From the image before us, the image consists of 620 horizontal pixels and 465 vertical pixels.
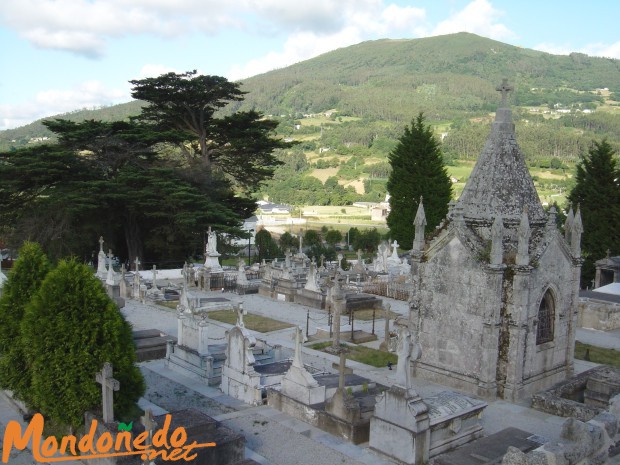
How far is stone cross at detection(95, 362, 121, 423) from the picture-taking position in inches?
361

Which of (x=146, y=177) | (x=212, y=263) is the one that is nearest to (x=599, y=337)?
(x=212, y=263)

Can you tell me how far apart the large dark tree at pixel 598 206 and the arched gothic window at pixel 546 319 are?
19.2 metres

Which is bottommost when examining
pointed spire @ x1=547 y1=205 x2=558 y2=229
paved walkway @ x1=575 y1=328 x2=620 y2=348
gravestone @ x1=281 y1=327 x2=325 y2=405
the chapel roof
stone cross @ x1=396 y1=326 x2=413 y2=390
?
paved walkway @ x1=575 y1=328 x2=620 y2=348

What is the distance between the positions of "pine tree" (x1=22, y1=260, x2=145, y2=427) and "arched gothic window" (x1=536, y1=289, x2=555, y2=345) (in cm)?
901

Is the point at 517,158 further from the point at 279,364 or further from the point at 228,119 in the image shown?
the point at 228,119

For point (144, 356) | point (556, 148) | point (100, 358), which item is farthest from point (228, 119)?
point (556, 148)

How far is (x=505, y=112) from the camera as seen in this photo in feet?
44.1

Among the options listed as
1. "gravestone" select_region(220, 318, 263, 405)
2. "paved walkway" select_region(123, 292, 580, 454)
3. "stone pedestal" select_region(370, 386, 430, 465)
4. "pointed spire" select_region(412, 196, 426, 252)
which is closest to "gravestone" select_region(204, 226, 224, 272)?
"paved walkway" select_region(123, 292, 580, 454)

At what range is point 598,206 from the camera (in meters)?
31.8

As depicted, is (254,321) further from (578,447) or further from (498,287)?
(578,447)

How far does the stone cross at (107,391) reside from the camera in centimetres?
918

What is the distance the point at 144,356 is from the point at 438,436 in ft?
28.1

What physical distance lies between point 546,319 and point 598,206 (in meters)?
21.4

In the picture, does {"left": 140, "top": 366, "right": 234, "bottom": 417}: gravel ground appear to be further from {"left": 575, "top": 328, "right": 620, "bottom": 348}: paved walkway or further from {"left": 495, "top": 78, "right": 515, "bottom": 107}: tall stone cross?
{"left": 575, "top": 328, "right": 620, "bottom": 348}: paved walkway
